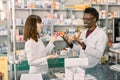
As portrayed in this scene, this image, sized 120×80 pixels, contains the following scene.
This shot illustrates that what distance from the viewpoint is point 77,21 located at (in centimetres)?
511

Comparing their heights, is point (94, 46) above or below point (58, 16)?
below

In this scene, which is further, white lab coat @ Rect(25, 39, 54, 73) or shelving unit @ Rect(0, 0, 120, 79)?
shelving unit @ Rect(0, 0, 120, 79)

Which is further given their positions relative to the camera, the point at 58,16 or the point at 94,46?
the point at 58,16

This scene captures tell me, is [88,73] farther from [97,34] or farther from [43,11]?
[43,11]

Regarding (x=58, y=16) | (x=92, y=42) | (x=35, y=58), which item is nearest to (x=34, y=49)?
(x=35, y=58)

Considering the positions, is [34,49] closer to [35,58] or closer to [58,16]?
[35,58]

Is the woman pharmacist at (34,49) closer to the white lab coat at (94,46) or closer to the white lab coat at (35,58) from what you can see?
the white lab coat at (35,58)

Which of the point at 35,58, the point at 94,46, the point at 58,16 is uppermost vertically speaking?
the point at 58,16

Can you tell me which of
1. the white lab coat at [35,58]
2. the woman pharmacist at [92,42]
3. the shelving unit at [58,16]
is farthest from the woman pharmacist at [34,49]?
the shelving unit at [58,16]

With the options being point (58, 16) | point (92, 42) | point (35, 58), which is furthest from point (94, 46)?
point (58, 16)

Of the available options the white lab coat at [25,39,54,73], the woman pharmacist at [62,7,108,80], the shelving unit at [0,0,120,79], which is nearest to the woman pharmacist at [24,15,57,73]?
the white lab coat at [25,39,54,73]

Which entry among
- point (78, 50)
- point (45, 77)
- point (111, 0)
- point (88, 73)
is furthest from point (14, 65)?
point (111, 0)

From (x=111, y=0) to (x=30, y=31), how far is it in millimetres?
3528

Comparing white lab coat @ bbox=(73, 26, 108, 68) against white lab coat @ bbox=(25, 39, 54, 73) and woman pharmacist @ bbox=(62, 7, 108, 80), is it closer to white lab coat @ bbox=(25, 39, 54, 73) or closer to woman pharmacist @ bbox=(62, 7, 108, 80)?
woman pharmacist @ bbox=(62, 7, 108, 80)
